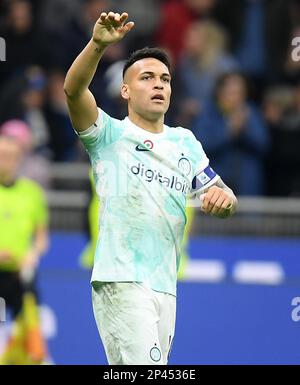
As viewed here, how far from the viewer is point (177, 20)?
15.5 metres

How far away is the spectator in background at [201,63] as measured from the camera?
1458 cm

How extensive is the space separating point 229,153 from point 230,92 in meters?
0.77

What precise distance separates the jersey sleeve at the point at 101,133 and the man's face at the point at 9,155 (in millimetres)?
4780

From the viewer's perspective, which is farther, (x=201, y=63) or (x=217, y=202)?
(x=201, y=63)

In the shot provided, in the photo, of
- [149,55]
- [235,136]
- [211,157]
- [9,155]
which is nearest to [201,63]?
[235,136]

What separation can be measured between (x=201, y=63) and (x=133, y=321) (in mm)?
7886

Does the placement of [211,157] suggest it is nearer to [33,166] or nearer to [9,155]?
[33,166]

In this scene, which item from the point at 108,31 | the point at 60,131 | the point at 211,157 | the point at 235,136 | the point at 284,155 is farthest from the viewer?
the point at 60,131

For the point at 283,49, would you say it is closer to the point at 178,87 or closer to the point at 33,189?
the point at 178,87

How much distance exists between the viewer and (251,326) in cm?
1238

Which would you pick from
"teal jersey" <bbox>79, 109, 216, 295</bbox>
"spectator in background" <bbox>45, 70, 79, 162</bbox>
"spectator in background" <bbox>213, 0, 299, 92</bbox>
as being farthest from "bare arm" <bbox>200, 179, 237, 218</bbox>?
"spectator in background" <bbox>213, 0, 299, 92</bbox>

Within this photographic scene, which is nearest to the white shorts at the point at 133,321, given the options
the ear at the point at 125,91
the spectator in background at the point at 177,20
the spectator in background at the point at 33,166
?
the ear at the point at 125,91

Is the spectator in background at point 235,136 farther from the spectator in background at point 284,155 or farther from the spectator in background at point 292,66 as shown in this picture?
the spectator in background at point 292,66
